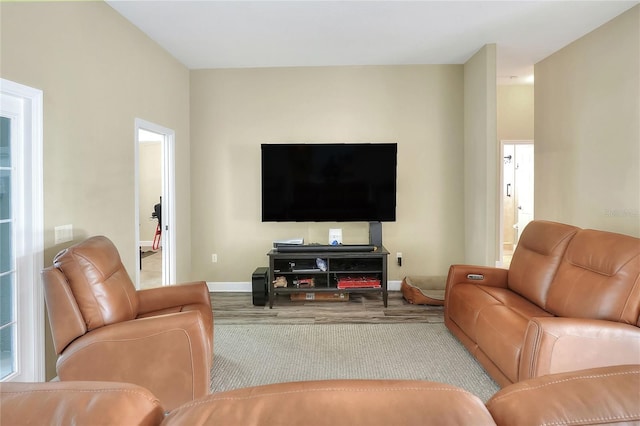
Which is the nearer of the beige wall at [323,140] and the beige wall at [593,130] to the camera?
the beige wall at [593,130]

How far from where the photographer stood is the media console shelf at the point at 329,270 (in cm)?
387

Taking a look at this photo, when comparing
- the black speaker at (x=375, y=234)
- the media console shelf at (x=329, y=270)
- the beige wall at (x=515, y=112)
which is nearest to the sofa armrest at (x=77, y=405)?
the media console shelf at (x=329, y=270)

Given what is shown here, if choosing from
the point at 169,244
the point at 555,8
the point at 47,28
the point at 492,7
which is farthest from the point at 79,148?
the point at 555,8

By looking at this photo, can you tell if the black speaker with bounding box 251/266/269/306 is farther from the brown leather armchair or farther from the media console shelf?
the brown leather armchair

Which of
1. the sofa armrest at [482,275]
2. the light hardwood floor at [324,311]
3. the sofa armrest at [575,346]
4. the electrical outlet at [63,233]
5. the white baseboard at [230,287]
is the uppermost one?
the electrical outlet at [63,233]

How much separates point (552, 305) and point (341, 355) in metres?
1.57

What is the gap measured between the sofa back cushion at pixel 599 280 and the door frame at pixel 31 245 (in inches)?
135

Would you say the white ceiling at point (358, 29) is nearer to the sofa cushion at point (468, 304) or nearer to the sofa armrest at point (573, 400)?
the sofa cushion at point (468, 304)

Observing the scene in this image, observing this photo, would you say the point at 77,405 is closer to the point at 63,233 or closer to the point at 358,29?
the point at 63,233

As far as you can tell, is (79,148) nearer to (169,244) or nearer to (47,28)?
(47,28)

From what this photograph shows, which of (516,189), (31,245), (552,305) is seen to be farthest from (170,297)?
(516,189)

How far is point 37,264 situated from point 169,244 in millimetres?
1831

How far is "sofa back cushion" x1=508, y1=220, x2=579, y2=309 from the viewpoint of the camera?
2.51m

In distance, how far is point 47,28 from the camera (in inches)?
87.8
